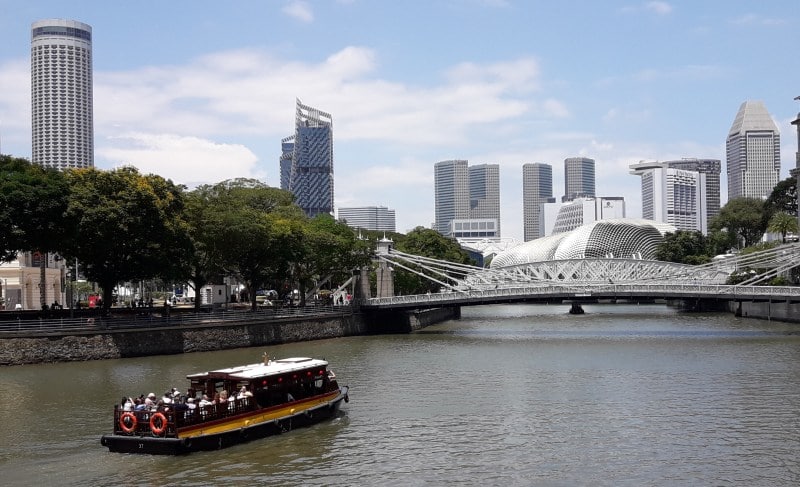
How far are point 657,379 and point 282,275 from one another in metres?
43.3

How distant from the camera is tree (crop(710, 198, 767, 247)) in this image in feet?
569

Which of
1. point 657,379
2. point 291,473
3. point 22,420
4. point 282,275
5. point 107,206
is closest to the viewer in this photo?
point 291,473

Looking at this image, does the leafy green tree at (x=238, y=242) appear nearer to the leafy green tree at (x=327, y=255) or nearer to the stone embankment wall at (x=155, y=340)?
the leafy green tree at (x=327, y=255)

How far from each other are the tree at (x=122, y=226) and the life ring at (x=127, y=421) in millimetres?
30730

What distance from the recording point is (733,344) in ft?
224

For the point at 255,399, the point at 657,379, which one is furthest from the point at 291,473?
the point at 657,379

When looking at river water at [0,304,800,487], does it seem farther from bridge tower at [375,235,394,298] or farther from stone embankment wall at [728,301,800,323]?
bridge tower at [375,235,394,298]

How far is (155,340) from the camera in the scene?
64000 mm

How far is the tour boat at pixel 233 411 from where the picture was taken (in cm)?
3228

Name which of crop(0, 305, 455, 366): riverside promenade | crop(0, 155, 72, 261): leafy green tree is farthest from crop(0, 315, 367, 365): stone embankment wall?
crop(0, 155, 72, 261): leafy green tree

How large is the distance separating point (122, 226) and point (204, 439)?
3207cm

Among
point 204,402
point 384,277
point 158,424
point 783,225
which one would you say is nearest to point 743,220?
point 783,225

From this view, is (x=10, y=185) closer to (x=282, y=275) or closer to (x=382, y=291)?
(x=282, y=275)

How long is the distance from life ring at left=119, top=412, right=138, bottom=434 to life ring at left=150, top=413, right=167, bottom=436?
60 centimetres
